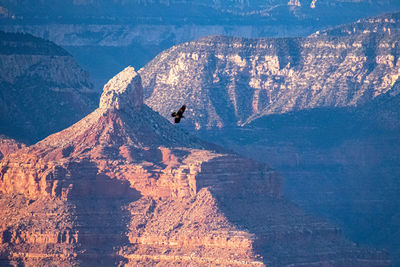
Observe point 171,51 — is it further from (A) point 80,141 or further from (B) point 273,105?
(A) point 80,141

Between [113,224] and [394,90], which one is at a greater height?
[394,90]

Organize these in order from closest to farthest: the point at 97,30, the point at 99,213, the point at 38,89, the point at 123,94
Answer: the point at 99,213, the point at 123,94, the point at 38,89, the point at 97,30

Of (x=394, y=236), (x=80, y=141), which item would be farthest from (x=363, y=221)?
(x=80, y=141)

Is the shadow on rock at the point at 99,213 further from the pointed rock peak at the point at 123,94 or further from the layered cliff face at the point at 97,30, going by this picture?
the layered cliff face at the point at 97,30

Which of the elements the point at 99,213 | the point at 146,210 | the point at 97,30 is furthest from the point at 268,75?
the point at 99,213

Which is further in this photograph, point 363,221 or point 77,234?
point 363,221

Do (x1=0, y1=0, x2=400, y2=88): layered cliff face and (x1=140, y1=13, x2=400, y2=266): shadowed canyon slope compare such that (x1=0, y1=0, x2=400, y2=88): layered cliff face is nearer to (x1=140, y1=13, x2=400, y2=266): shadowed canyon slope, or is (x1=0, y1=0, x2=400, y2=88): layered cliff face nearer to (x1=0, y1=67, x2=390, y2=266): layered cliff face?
(x1=140, y1=13, x2=400, y2=266): shadowed canyon slope

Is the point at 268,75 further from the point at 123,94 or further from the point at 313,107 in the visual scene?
→ the point at 123,94
